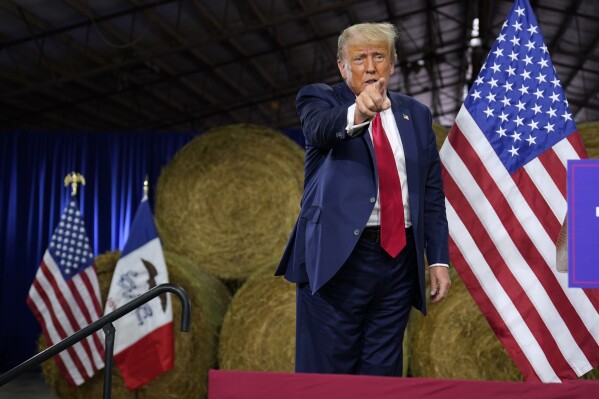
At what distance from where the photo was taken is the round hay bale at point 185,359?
5.31 metres

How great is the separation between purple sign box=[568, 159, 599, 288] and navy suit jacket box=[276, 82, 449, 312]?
607mm

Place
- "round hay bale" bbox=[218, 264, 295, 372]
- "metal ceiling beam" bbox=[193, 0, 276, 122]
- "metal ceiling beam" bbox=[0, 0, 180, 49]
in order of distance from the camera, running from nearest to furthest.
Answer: "round hay bale" bbox=[218, 264, 295, 372], "metal ceiling beam" bbox=[0, 0, 180, 49], "metal ceiling beam" bbox=[193, 0, 276, 122]

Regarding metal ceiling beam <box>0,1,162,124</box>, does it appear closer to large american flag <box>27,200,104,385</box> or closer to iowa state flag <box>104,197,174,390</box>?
large american flag <box>27,200,104,385</box>

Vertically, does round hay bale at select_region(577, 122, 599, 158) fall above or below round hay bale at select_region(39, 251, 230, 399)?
above

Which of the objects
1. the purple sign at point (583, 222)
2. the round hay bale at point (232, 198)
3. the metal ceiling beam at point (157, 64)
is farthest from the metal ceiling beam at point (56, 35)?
the purple sign at point (583, 222)

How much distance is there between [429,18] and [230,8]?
16.8 feet

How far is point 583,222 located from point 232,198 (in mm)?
4678

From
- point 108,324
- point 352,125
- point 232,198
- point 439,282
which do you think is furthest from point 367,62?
point 232,198

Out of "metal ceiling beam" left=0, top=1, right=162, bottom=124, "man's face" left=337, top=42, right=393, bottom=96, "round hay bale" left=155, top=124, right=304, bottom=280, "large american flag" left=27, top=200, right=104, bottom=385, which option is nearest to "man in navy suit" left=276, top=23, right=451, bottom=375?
"man's face" left=337, top=42, right=393, bottom=96

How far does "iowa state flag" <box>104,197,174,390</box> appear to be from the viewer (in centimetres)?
515

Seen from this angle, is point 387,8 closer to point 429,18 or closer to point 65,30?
point 429,18

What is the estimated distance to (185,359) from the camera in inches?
210

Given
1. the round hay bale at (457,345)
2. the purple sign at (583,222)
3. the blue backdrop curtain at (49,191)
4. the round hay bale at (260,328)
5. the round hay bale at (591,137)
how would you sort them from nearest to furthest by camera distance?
the purple sign at (583,222) → the round hay bale at (457,345) → the round hay bale at (260,328) → the round hay bale at (591,137) → the blue backdrop curtain at (49,191)

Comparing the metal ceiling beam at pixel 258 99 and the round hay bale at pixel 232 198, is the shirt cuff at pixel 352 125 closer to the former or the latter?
the round hay bale at pixel 232 198
